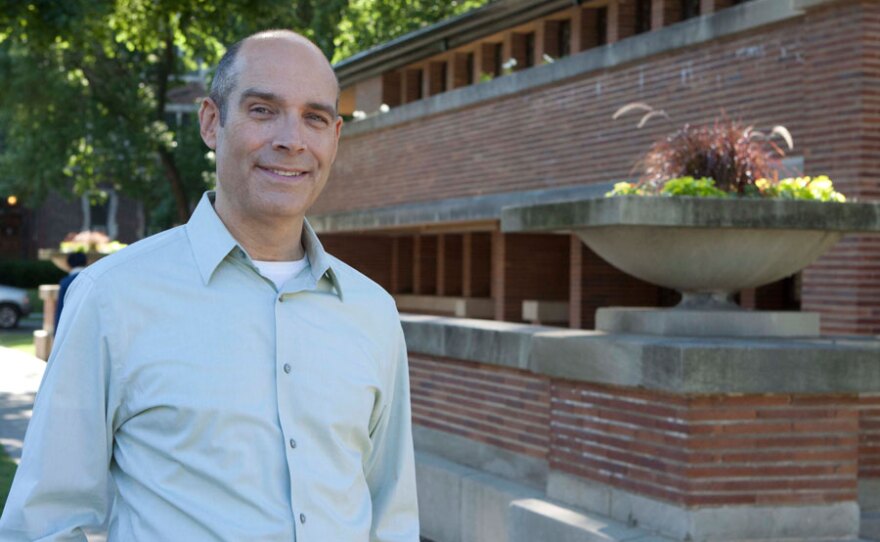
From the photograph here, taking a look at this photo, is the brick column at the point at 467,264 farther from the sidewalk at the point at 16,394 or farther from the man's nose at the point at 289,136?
the man's nose at the point at 289,136

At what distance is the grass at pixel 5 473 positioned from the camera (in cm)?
1033

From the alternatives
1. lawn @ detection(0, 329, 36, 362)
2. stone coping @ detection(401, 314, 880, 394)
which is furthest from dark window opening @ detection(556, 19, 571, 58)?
lawn @ detection(0, 329, 36, 362)

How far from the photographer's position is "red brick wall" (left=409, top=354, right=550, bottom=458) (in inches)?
348

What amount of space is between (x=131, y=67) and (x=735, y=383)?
34530 millimetres

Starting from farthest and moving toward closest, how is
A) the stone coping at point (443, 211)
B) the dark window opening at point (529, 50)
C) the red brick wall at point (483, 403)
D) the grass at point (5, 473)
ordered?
the dark window opening at point (529, 50)
the stone coping at point (443, 211)
the grass at point (5, 473)
the red brick wall at point (483, 403)

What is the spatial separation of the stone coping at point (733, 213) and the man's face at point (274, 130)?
567 cm

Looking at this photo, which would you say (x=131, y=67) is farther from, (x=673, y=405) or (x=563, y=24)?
(x=673, y=405)

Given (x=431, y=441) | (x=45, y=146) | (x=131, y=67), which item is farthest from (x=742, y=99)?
(x=45, y=146)

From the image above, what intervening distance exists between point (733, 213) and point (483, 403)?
235 cm

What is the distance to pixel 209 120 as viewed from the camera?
283cm

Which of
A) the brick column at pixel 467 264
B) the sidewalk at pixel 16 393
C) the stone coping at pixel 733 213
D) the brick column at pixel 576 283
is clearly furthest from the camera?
the brick column at pixel 467 264

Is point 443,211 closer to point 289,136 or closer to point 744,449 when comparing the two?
point 744,449

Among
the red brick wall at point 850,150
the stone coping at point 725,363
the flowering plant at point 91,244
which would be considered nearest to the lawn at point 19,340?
the flowering plant at point 91,244

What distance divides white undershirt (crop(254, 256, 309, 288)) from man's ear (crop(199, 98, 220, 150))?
267 mm
